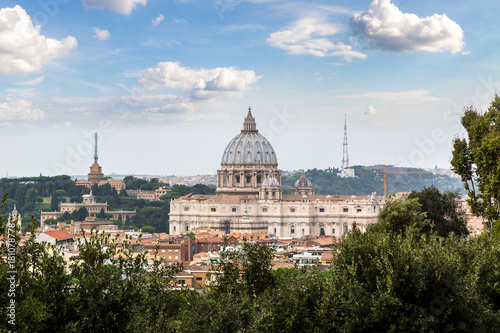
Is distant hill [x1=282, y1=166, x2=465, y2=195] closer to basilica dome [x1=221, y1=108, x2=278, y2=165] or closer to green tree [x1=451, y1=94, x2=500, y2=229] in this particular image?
basilica dome [x1=221, y1=108, x2=278, y2=165]

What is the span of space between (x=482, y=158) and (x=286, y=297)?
40.8ft

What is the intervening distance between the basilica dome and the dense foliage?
88334 mm

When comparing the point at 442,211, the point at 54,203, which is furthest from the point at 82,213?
the point at 442,211

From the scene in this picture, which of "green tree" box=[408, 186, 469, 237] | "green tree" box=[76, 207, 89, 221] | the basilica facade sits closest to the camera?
"green tree" box=[408, 186, 469, 237]

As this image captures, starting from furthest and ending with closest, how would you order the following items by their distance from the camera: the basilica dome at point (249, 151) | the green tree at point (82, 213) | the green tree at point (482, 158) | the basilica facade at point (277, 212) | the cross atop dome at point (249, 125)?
the cross atop dome at point (249, 125), the basilica dome at point (249, 151), the green tree at point (82, 213), the basilica facade at point (277, 212), the green tree at point (482, 158)

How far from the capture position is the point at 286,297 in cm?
1691

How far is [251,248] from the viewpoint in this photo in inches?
787

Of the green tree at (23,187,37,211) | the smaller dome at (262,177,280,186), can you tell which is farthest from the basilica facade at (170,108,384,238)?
the green tree at (23,187,37,211)

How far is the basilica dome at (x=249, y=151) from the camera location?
10700cm

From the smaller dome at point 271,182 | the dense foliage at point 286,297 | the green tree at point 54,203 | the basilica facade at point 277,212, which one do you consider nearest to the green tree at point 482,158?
the dense foliage at point 286,297

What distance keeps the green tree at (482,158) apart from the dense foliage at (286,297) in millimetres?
8333

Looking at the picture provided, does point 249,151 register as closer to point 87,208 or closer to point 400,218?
point 87,208

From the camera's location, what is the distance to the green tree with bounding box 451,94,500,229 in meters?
26.7

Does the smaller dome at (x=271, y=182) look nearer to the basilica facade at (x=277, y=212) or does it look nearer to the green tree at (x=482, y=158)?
the basilica facade at (x=277, y=212)
